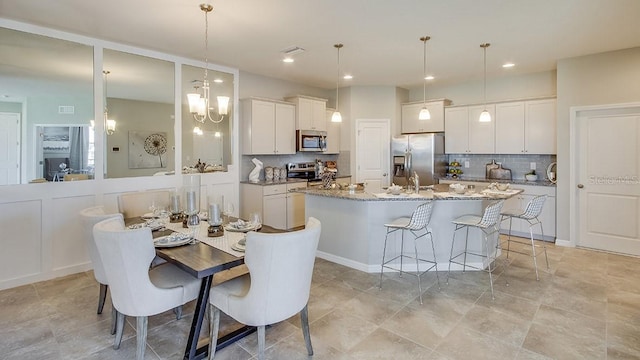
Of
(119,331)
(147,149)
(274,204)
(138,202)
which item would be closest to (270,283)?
(119,331)

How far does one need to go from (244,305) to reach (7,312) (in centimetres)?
252

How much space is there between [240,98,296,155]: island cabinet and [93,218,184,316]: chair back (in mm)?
3509

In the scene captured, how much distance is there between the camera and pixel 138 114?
14.5 feet

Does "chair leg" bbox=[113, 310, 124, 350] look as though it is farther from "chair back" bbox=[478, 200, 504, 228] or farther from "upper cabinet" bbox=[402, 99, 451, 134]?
"upper cabinet" bbox=[402, 99, 451, 134]

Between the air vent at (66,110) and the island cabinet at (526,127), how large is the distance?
625cm

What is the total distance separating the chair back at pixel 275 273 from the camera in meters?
1.97

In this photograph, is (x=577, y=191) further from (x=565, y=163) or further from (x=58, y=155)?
(x=58, y=155)

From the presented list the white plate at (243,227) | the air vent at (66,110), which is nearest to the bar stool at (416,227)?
the white plate at (243,227)

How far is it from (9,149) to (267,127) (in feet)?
10.8

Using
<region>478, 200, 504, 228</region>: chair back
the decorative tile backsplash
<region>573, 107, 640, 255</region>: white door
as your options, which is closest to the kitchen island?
<region>478, 200, 504, 228</region>: chair back

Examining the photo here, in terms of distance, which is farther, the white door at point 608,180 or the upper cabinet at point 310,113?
the upper cabinet at point 310,113

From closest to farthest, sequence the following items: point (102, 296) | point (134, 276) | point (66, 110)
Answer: point (134, 276)
point (102, 296)
point (66, 110)

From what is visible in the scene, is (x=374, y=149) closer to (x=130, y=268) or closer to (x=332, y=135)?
(x=332, y=135)

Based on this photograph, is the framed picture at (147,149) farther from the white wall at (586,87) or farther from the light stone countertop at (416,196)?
the white wall at (586,87)
